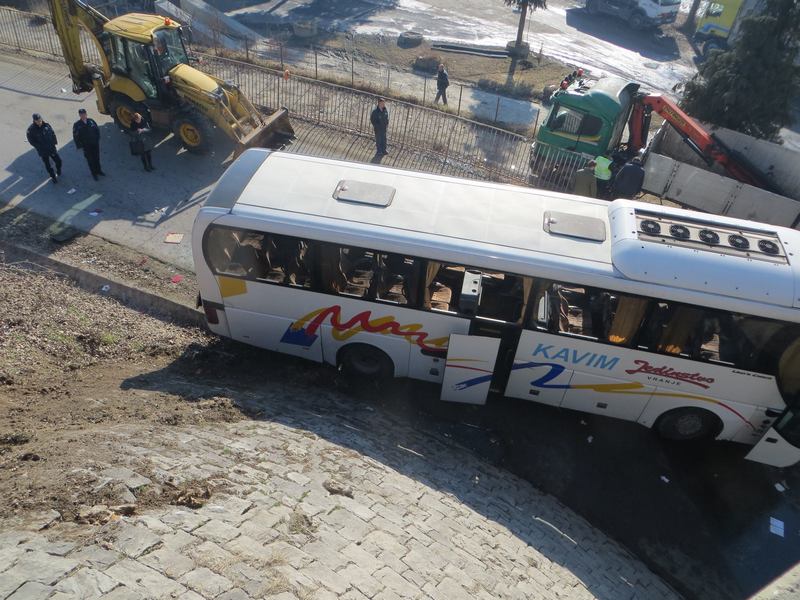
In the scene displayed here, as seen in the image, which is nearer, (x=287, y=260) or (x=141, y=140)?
(x=287, y=260)

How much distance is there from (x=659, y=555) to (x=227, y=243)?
302 inches

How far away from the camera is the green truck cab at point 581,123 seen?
15352mm

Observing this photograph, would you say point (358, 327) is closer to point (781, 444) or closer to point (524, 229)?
point (524, 229)

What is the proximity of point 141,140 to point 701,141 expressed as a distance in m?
14.7

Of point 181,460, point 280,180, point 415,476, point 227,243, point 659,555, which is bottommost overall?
point 659,555

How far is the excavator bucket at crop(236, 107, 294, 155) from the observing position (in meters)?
14.4

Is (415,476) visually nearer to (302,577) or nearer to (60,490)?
(302,577)

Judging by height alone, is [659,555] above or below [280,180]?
below

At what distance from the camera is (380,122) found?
15.6 m

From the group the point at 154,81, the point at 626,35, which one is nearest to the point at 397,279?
the point at 154,81

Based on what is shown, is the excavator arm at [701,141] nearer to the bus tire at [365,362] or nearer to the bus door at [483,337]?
the bus door at [483,337]

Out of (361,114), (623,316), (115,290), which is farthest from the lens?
(361,114)

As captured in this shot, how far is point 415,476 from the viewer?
7770 millimetres

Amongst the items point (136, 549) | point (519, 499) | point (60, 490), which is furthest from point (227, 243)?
point (519, 499)
